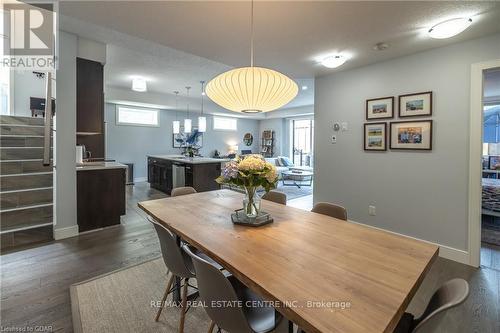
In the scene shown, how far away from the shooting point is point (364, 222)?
3.45m

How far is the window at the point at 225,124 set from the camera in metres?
9.62

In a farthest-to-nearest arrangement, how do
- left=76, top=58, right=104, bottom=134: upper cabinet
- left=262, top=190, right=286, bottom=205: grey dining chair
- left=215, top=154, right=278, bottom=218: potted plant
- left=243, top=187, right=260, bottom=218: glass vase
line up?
left=76, top=58, right=104, bottom=134: upper cabinet < left=262, top=190, right=286, bottom=205: grey dining chair < left=243, top=187, right=260, bottom=218: glass vase < left=215, top=154, right=278, bottom=218: potted plant

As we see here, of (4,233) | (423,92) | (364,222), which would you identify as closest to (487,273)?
(364,222)

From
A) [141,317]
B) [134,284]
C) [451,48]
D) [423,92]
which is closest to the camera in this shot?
[141,317]

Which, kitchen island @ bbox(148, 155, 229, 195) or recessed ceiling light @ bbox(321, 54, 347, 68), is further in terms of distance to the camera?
kitchen island @ bbox(148, 155, 229, 195)

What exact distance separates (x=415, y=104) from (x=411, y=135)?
373 mm

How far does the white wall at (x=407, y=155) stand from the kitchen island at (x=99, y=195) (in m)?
3.16

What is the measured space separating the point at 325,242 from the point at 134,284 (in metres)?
1.80

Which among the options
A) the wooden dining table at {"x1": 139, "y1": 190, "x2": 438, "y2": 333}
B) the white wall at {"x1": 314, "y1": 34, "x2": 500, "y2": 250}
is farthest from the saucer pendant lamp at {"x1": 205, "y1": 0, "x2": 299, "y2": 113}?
the white wall at {"x1": 314, "y1": 34, "x2": 500, "y2": 250}

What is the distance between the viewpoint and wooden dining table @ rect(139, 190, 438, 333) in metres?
0.79

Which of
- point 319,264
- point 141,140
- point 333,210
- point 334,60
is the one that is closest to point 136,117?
point 141,140

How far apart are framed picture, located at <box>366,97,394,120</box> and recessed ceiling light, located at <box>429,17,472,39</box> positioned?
3.26 ft

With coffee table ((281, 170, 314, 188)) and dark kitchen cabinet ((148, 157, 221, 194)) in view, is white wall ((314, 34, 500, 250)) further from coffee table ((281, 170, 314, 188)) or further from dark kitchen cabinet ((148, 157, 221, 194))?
coffee table ((281, 170, 314, 188))

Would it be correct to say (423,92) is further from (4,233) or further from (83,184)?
(4,233)
